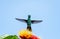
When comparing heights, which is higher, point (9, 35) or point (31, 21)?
point (31, 21)

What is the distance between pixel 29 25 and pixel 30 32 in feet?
6.50

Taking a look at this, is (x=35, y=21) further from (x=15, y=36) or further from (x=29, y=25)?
(x=15, y=36)

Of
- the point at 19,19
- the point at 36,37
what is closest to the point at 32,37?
the point at 36,37

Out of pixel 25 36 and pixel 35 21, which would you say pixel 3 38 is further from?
pixel 35 21

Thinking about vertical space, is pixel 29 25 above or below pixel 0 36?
above

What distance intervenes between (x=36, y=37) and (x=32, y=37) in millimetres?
311

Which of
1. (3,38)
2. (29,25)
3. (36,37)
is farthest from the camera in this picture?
(29,25)

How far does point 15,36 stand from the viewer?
14.3 metres

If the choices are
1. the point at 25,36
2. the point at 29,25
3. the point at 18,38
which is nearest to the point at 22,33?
the point at 25,36

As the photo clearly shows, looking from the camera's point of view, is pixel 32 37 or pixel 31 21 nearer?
pixel 32 37

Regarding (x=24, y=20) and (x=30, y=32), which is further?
(x=24, y=20)

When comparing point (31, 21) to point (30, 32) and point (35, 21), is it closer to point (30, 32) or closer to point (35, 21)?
point (35, 21)

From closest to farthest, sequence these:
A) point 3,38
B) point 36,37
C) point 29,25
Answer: point 36,37
point 3,38
point 29,25

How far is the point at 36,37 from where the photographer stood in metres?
12.8
